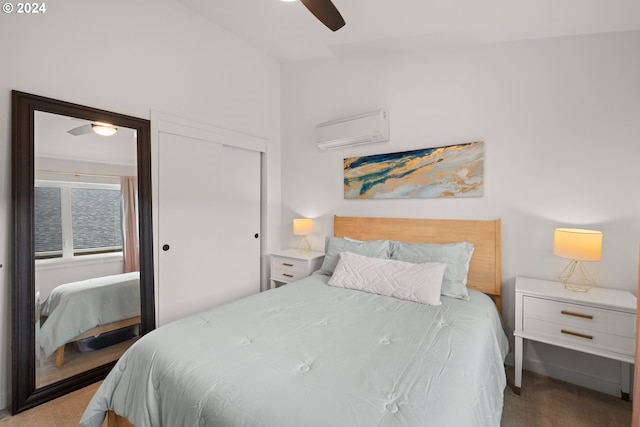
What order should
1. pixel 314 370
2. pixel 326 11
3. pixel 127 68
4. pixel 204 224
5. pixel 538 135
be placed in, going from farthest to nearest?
pixel 204 224 < pixel 127 68 < pixel 538 135 < pixel 326 11 < pixel 314 370

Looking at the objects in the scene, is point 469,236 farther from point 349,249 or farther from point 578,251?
point 349,249

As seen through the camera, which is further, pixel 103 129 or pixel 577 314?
pixel 103 129

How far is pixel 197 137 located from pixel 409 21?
204 centimetres

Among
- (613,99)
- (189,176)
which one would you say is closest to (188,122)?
(189,176)

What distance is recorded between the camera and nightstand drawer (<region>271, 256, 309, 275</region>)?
2961 mm

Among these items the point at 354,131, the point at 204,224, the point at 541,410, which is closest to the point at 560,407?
the point at 541,410

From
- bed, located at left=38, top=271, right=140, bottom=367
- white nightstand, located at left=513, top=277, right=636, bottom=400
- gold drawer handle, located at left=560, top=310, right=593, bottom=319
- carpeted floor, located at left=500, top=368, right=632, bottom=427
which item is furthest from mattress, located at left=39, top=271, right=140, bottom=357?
gold drawer handle, located at left=560, top=310, right=593, bottom=319

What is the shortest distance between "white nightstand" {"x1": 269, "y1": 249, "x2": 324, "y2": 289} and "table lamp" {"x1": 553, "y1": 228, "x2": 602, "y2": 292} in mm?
1957

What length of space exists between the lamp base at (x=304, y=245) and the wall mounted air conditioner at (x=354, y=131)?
1.07 metres

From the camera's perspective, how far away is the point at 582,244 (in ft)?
5.75

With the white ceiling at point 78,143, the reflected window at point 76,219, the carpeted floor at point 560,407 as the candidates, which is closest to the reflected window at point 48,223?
the reflected window at point 76,219

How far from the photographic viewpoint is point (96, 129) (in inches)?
82.7

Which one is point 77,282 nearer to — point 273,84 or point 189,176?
point 189,176

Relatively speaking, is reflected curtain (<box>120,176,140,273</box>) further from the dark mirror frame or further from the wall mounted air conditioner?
the wall mounted air conditioner
